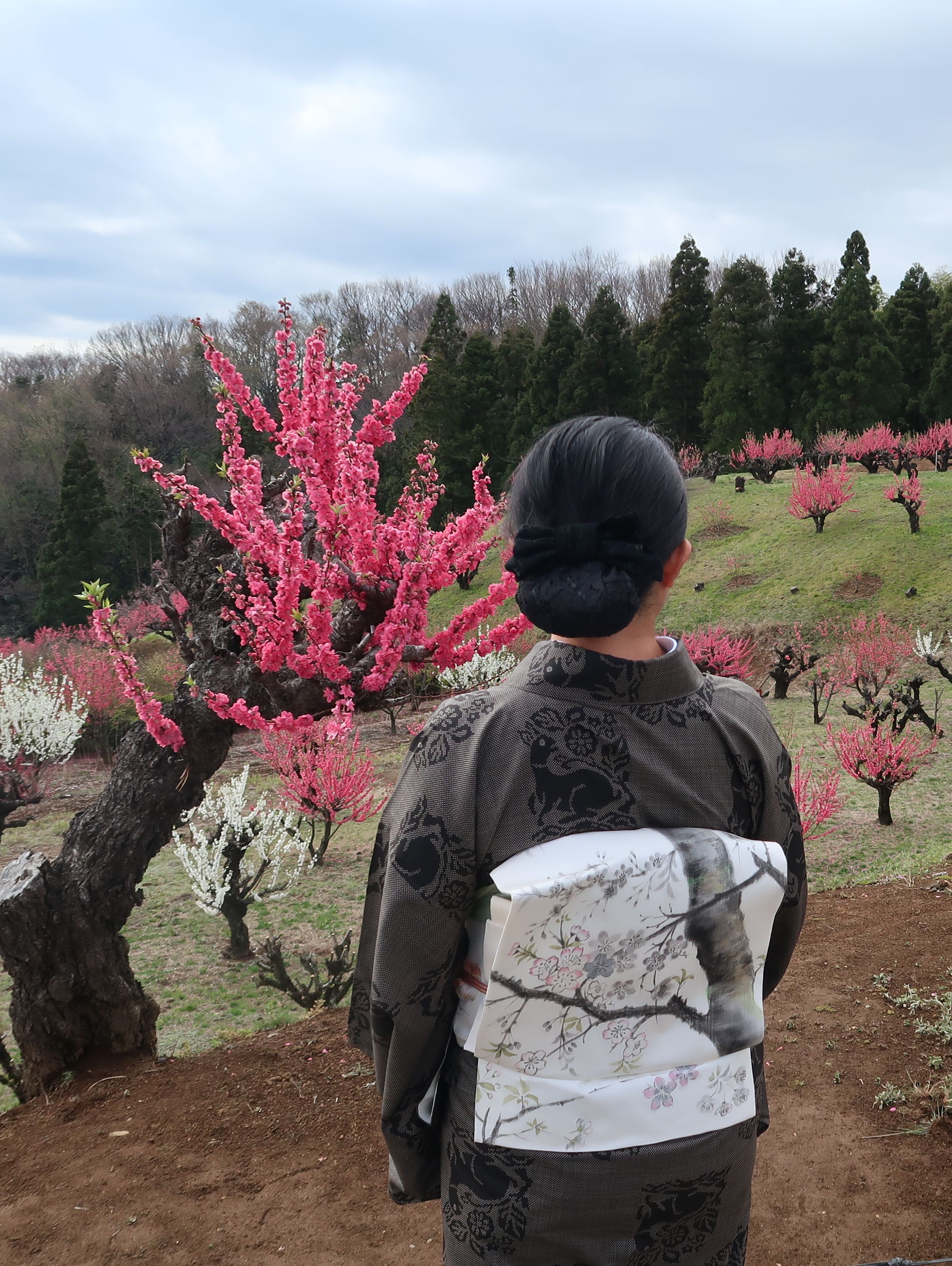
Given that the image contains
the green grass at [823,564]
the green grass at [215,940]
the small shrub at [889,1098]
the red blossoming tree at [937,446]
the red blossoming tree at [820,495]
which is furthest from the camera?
the red blossoming tree at [937,446]

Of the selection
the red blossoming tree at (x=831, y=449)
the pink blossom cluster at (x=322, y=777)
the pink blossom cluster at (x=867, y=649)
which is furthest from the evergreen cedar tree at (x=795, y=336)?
the pink blossom cluster at (x=322, y=777)

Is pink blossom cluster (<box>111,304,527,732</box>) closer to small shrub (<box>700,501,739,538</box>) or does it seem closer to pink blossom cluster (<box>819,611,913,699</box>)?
pink blossom cluster (<box>819,611,913,699</box>)

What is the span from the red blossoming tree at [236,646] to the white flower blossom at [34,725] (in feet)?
23.3

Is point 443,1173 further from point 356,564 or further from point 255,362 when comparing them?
point 255,362

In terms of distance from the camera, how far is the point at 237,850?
5820mm

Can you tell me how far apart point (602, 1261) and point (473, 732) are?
2.42ft

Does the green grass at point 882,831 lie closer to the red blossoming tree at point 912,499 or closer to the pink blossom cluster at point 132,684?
the pink blossom cluster at point 132,684

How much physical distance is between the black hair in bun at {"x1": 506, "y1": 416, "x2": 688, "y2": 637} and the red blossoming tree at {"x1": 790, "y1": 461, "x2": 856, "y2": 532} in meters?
14.9

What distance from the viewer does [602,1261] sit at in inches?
44.9

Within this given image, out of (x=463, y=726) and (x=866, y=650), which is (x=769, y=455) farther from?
(x=463, y=726)

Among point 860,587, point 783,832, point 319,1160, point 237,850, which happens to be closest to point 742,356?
point 860,587

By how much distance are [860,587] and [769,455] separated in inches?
267

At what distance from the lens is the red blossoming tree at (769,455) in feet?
61.6

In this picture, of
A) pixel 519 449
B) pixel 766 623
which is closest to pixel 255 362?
pixel 519 449
